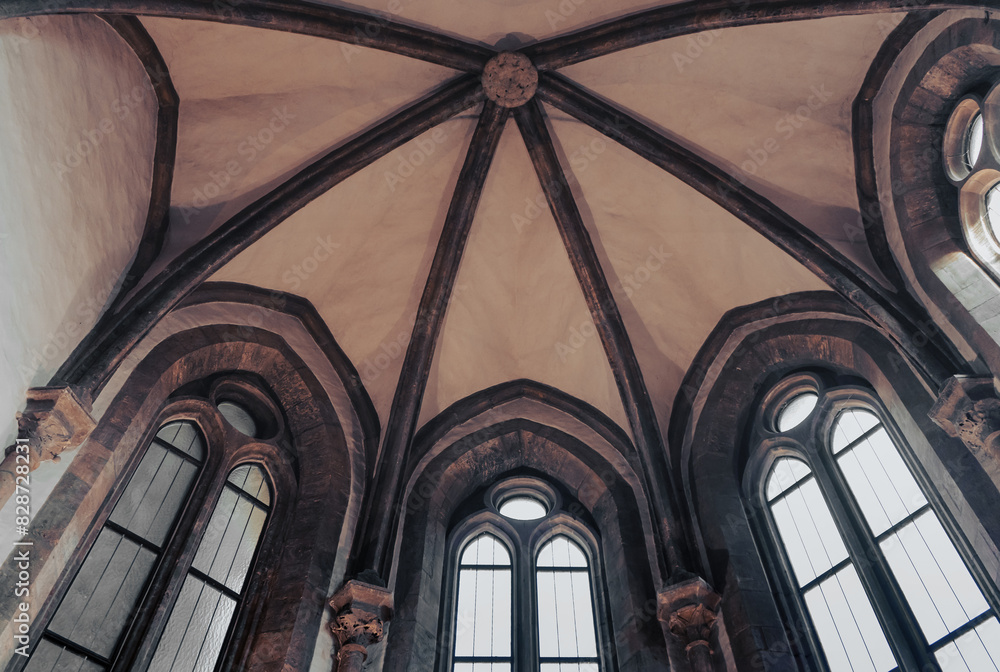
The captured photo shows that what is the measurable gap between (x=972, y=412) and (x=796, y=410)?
3.31m

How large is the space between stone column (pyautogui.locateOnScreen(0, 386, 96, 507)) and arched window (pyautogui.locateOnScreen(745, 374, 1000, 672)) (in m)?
7.40

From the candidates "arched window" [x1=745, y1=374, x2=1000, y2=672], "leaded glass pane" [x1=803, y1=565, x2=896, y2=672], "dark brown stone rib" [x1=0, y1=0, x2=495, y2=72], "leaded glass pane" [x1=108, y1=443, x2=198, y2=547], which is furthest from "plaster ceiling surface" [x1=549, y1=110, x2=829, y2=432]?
"leaded glass pane" [x1=108, y1=443, x2=198, y2=547]

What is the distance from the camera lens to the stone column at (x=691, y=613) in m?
8.39

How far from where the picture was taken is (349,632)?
8.50m

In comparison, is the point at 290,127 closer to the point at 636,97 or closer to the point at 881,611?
the point at 636,97

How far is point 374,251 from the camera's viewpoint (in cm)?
1184

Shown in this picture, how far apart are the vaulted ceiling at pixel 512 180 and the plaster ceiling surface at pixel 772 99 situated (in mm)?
27

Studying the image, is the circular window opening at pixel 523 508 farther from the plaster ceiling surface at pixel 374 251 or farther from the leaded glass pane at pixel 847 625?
the leaded glass pane at pixel 847 625

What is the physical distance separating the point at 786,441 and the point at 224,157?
7964 mm

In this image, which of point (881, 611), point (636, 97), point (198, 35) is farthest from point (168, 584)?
point (636, 97)

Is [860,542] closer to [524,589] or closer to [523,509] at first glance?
[524,589]

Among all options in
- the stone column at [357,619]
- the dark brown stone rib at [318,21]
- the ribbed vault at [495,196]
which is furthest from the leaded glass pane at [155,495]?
the dark brown stone rib at [318,21]

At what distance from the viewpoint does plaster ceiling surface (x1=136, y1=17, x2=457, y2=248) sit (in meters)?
9.95

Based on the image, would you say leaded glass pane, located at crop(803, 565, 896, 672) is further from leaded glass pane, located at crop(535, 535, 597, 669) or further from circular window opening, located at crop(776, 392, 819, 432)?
leaded glass pane, located at crop(535, 535, 597, 669)
